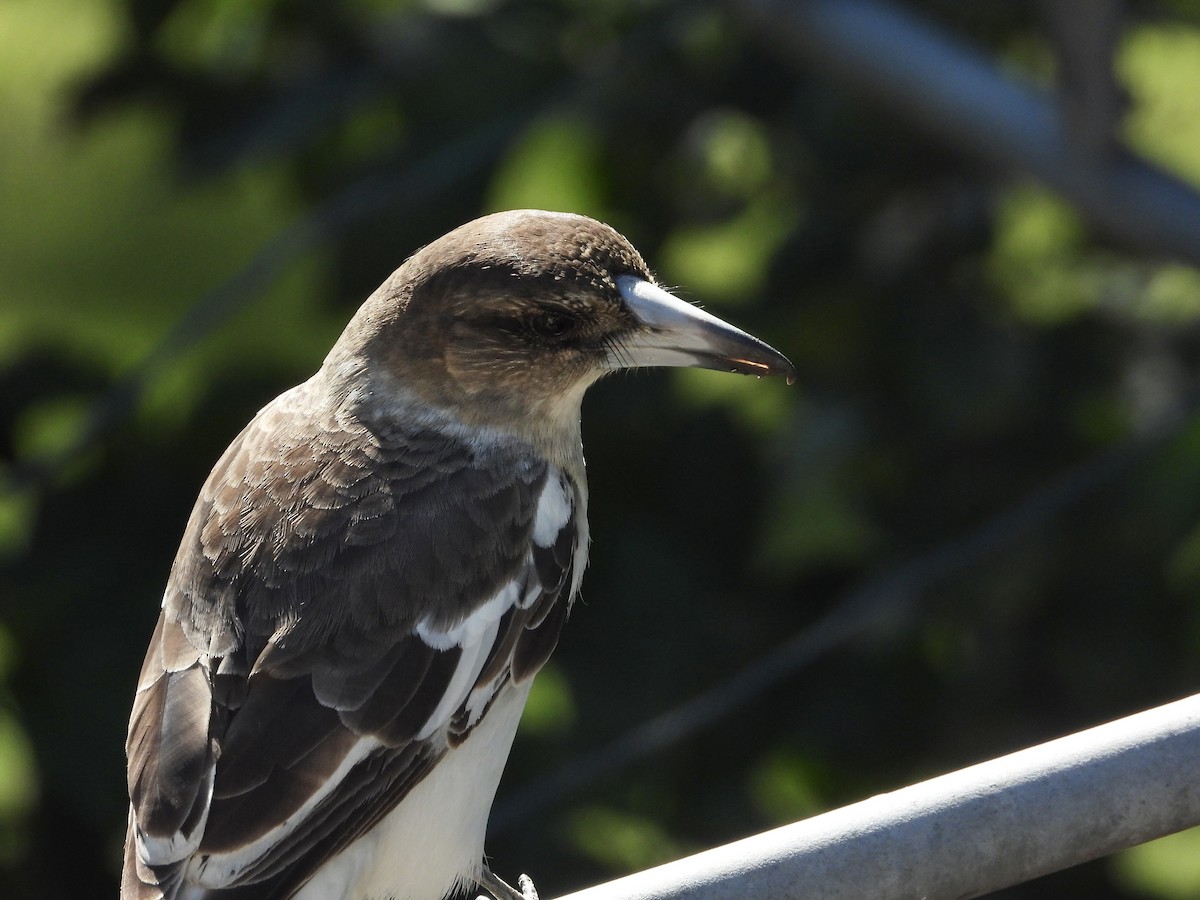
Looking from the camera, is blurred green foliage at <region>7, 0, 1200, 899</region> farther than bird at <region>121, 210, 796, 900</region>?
Yes

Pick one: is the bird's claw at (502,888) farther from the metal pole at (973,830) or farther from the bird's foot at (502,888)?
the metal pole at (973,830)

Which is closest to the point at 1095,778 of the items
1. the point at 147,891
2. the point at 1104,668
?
the point at 147,891

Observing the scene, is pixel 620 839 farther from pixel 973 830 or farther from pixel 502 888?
pixel 973 830

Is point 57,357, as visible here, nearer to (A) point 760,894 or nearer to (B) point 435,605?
(B) point 435,605

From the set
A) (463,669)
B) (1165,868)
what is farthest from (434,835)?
Result: (1165,868)

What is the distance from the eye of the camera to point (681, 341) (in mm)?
2426

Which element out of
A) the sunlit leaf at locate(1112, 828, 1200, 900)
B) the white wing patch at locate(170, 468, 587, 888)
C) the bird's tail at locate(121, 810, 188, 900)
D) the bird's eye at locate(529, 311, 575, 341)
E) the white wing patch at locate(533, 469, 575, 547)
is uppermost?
the bird's eye at locate(529, 311, 575, 341)

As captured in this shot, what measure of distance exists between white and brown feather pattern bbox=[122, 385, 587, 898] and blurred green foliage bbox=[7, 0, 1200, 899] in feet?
1.79

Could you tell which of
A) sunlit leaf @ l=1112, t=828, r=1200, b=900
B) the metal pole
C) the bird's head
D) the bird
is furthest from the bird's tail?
sunlit leaf @ l=1112, t=828, r=1200, b=900

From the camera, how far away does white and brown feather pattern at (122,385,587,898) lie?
6.88 feet

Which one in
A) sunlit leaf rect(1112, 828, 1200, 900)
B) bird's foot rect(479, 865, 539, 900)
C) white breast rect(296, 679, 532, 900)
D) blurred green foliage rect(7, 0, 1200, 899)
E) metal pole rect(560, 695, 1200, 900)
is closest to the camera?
metal pole rect(560, 695, 1200, 900)

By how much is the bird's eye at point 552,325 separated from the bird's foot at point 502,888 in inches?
34.4

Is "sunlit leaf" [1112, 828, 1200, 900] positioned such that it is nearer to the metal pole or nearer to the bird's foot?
the bird's foot

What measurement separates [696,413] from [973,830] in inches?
67.2
